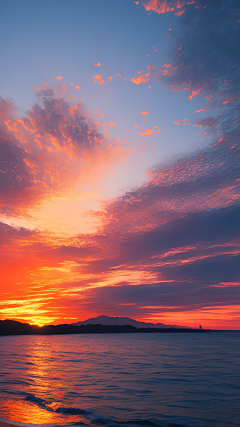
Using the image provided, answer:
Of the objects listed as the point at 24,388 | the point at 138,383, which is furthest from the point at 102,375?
the point at 24,388

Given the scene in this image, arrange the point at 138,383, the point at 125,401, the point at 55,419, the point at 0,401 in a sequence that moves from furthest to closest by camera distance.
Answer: the point at 138,383, the point at 125,401, the point at 0,401, the point at 55,419

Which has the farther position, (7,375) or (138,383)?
(7,375)

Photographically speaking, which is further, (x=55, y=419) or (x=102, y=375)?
(x=102, y=375)

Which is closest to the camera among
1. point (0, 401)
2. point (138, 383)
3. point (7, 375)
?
point (0, 401)

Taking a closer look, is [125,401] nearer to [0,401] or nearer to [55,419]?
[55,419]

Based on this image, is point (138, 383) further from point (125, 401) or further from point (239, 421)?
point (239, 421)

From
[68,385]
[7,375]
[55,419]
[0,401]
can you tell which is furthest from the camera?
[7,375]

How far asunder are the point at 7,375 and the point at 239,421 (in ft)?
64.7

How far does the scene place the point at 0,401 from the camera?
13930 millimetres

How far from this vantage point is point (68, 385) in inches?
745

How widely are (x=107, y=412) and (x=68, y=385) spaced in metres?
7.55

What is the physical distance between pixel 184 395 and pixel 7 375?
51.8 ft

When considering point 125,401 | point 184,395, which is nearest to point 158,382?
point 184,395

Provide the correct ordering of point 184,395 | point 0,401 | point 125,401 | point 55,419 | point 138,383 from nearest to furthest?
point 55,419
point 0,401
point 125,401
point 184,395
point 138,383
